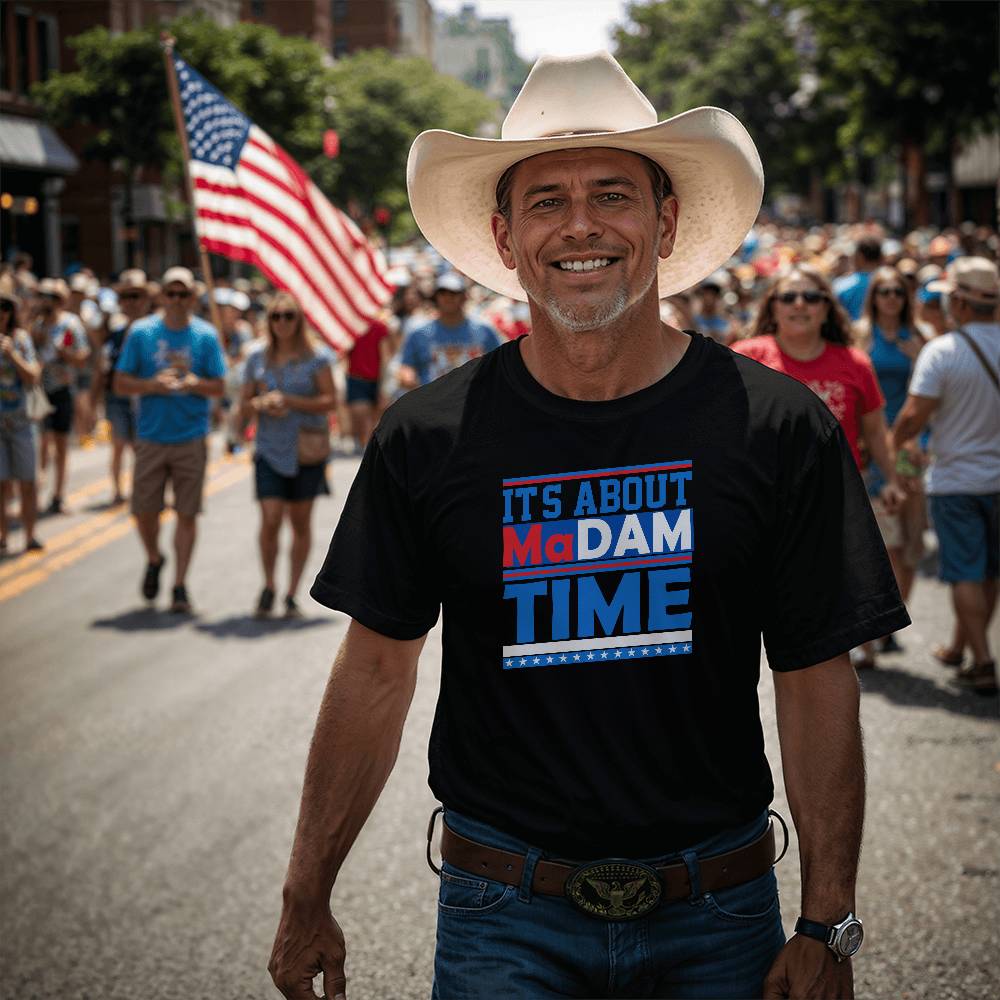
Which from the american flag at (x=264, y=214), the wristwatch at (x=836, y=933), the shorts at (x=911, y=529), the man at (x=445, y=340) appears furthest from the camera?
the man at (x=445, y=340)

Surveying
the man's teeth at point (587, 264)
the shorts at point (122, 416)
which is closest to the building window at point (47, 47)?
the shorts at point (122, 416)

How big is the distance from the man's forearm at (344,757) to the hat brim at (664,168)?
0.81 meters

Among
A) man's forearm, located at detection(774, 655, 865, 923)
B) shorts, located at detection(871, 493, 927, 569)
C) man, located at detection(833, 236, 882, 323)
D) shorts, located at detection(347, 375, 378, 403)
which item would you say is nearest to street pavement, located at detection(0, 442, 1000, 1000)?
shorts, located at detection(871, 493, 927, 569)

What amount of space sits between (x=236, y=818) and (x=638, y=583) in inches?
163

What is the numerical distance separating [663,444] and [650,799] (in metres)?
0.60

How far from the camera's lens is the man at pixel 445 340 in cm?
1205

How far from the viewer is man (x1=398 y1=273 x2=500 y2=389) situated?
12055mm

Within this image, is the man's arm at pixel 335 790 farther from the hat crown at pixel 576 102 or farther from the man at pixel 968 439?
the man at pixel 968 439

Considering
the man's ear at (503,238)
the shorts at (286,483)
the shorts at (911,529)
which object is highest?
the man's ear at (503,238)

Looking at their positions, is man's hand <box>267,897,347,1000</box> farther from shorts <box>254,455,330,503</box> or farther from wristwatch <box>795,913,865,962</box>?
shorts <box>254,455,330,503</box>

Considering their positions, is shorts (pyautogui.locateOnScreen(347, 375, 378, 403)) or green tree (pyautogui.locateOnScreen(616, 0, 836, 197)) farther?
green tree (pyautogui.locateOnScreen(616, 0, 836, 197))

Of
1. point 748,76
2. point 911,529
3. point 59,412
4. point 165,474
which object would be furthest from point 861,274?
point 748,76

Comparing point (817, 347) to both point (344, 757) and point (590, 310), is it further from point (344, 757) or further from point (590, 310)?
point (344, 757)

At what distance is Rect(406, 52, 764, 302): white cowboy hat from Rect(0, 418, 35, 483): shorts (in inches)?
401
